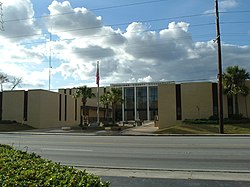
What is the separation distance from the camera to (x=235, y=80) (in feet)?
117

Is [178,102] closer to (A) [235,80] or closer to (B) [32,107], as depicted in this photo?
(A) [235,80]

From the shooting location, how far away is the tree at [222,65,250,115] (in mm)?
35469

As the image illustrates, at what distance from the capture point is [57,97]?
54.9 metres

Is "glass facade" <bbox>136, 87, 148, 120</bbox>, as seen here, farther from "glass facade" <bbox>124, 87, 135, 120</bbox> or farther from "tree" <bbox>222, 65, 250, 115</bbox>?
"tree" <bbox>222, 65, 250, 115</bbox>

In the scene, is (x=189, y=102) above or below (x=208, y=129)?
A: above

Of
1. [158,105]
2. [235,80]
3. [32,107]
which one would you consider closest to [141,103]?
[32,107]

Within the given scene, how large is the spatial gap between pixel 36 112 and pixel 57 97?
6.47 meters

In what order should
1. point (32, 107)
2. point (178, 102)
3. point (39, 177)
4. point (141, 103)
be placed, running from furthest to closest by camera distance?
1. point (141, 103)
2. point (32, 107)
3. point (178, 102)
4. point (39, 177)

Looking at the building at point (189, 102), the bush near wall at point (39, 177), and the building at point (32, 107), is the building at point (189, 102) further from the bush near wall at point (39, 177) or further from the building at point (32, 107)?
the bush near wall at point (39, 177)

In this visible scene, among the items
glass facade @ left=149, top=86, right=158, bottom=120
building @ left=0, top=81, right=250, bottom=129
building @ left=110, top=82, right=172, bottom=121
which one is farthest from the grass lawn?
building @ left=110, top=82, right=172, bottom=121

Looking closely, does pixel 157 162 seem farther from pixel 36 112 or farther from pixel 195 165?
pixel 36 112

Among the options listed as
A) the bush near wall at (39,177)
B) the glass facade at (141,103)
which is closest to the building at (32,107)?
the glass facade at (141,103)

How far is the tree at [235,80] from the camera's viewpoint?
35.5 meters

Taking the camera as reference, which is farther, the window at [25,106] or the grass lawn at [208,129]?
the window at [25,106]
